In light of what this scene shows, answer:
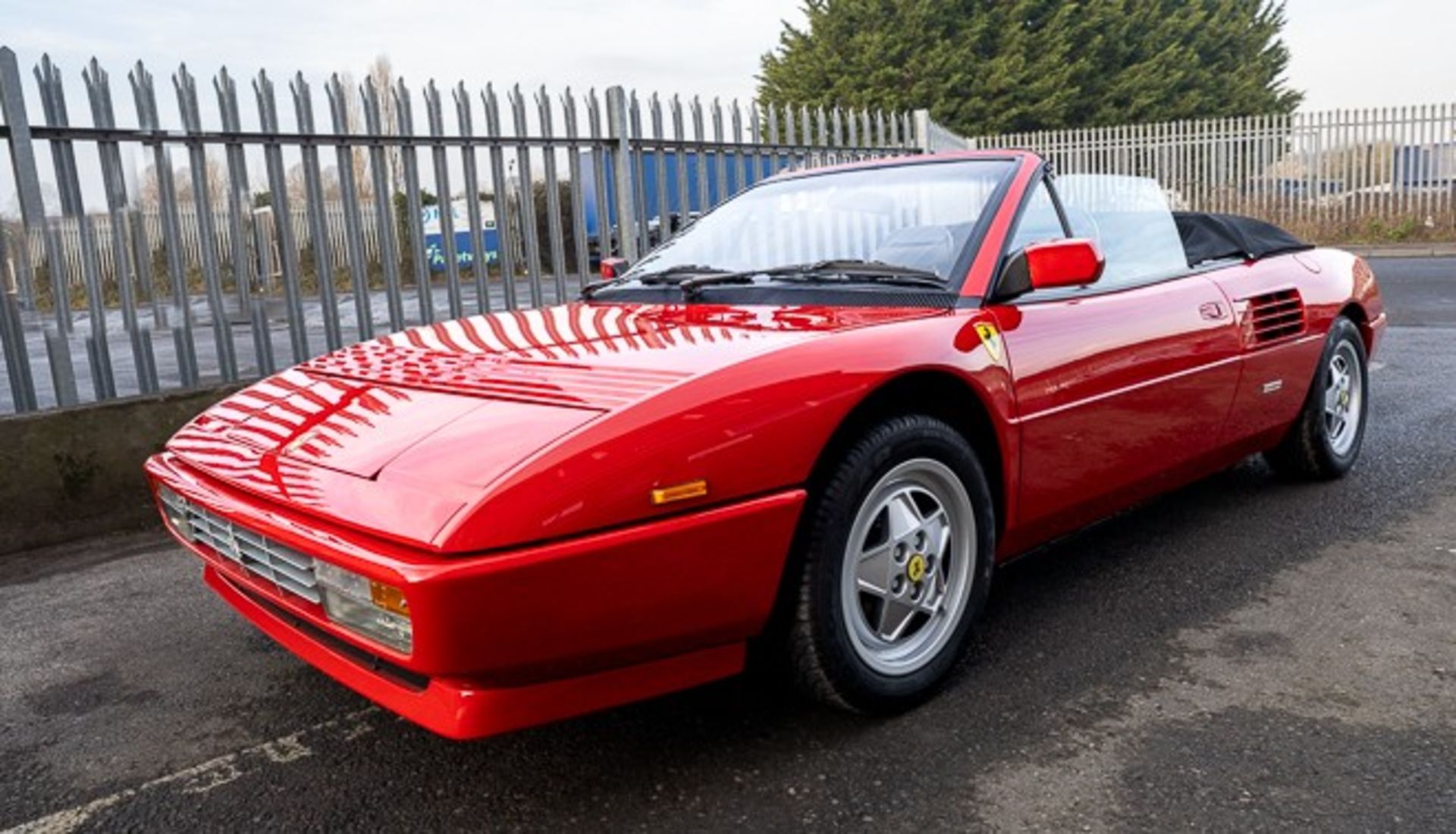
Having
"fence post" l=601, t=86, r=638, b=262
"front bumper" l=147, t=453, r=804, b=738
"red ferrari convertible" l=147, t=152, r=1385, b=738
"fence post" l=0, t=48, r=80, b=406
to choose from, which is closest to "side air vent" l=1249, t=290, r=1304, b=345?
"red ferrari convertible" l=147, t=152, r=1385, b=738

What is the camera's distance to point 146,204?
443 cm

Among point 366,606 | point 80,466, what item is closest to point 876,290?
point 366,606

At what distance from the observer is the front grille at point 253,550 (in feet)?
6.52

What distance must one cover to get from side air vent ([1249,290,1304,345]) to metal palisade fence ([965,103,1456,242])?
14.8m

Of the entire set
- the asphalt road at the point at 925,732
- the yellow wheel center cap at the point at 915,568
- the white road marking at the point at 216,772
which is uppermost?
the yellow wheel center cap at the point at 915,568

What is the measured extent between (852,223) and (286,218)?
298 cm

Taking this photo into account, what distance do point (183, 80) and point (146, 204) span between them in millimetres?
563

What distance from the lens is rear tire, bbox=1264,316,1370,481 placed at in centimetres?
406

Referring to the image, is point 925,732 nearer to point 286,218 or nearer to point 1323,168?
point 286,218

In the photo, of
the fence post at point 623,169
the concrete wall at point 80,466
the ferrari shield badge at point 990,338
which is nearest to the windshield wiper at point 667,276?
the ferrari shield badge at point 990,338

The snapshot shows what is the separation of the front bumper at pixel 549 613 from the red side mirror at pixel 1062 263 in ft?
3.32

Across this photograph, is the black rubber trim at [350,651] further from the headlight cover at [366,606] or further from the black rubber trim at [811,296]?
the black rubber trim at [811,296]

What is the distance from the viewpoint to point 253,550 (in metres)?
2.14

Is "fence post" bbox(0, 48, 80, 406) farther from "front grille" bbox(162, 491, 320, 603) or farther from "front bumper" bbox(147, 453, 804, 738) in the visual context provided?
"front bumper" bbox(147, 453, 804, 738)
